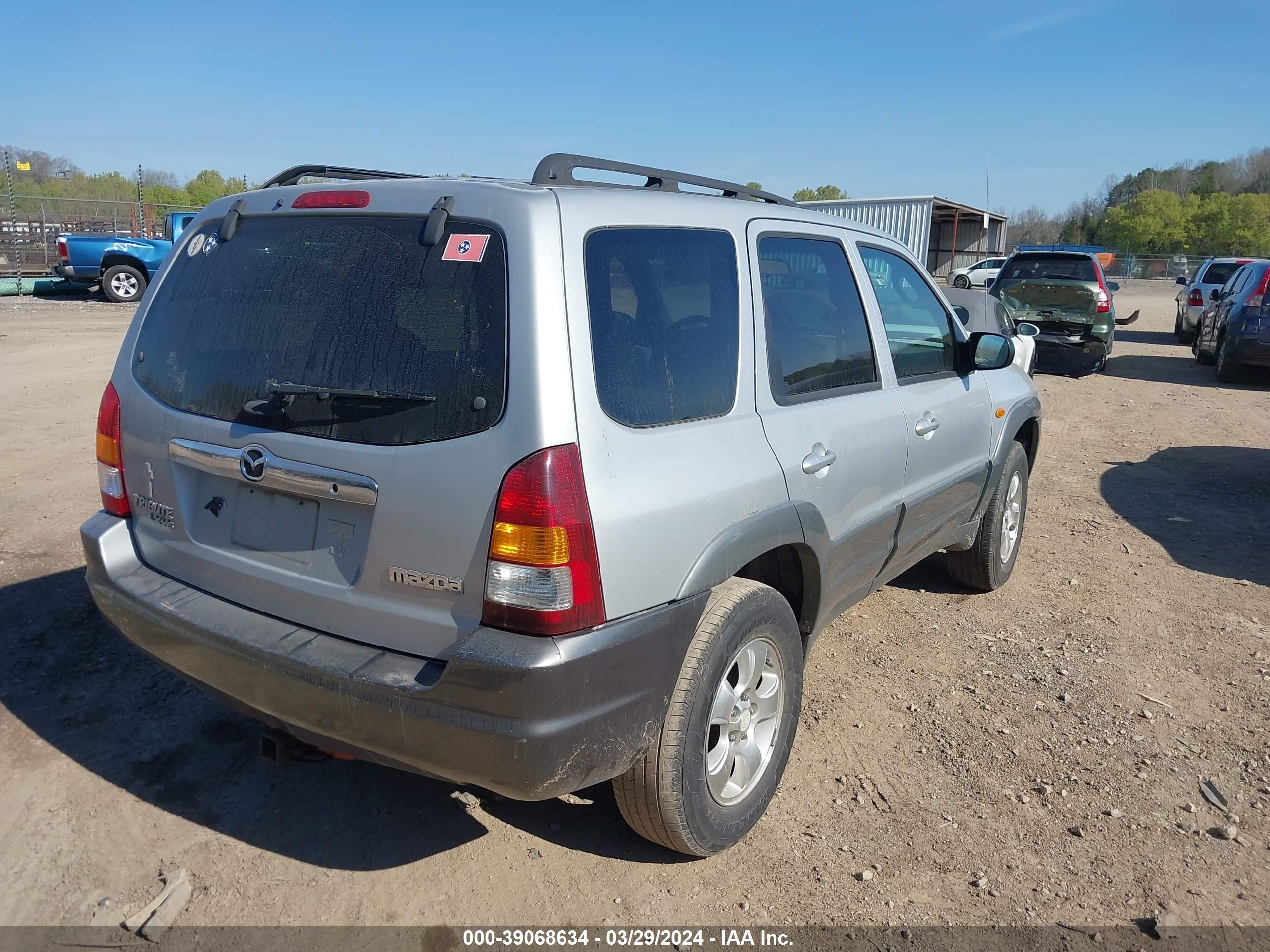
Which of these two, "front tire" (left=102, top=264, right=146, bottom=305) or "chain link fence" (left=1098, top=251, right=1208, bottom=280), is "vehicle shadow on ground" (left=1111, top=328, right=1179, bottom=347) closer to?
"front tire" (left=102, top=264, right=146, bottom=305)

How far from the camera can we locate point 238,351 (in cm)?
262

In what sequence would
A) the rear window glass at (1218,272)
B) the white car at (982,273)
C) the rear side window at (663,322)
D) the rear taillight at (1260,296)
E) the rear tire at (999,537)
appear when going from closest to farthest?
the rear side window at (663,322) < the rear tire at (999,537) < the rear taillight at (1260,296) < the rear window glass at (1218,272) < the white car at (982,273)

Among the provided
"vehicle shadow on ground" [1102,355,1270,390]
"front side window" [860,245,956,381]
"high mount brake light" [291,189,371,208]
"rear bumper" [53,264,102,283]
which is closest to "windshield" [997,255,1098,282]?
"vehicle shadow on ground" [1102,355,1270,390]

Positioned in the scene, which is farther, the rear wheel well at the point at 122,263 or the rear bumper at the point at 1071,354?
the rear wheel well at the point at 122,263

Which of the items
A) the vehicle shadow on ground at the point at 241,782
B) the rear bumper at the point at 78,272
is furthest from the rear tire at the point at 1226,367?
the rear bumper at the point at 78,272

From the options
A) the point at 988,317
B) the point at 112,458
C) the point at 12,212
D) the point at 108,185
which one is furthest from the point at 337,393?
the point at 108,185

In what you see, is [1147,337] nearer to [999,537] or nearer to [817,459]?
[999,537]

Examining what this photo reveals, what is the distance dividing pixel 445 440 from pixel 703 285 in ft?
3.37

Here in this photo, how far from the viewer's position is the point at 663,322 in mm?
2627

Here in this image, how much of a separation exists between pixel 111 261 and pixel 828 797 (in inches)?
809

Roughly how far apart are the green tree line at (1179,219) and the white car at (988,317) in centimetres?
5513

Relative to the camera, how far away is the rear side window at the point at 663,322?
2.39 m

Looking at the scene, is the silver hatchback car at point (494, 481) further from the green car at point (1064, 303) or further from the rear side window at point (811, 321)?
the green car at point (1064, 303)

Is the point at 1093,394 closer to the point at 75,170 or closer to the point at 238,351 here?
the point at 238,351
